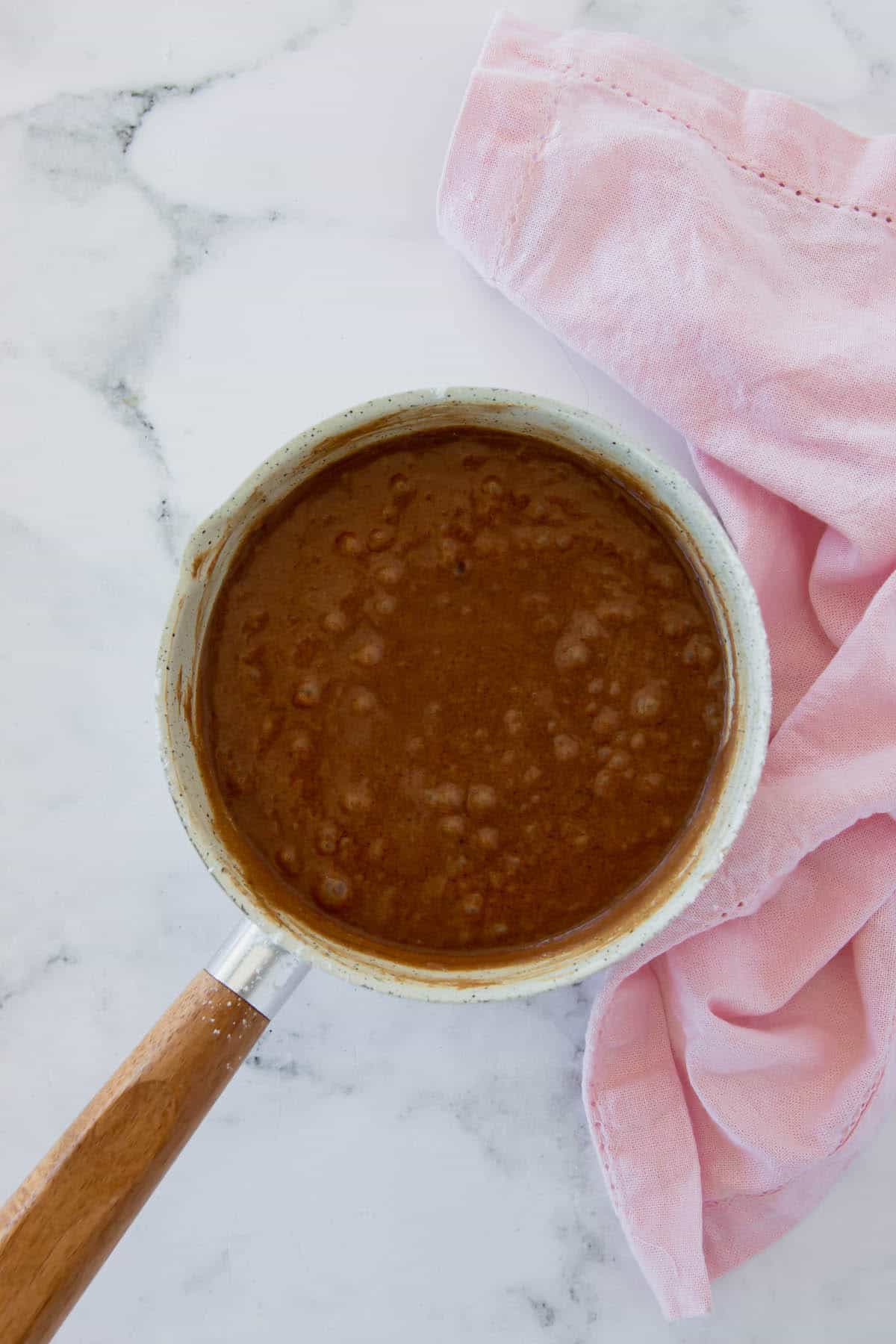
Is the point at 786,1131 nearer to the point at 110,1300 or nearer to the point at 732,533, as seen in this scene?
the point at 732,533

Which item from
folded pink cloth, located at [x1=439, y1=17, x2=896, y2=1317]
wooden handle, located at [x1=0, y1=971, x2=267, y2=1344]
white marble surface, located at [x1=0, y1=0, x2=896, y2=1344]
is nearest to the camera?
wooden handle, located at [x1=0, y1=971, x2=267, y2=1344]

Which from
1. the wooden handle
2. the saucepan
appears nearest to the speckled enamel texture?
the saucepan

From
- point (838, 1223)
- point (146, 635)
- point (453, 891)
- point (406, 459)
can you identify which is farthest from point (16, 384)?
point (838, 1223)

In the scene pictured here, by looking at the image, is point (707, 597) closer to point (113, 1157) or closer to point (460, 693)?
point (460, 693)

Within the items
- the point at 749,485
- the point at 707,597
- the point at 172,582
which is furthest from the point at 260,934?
the point at 749,485

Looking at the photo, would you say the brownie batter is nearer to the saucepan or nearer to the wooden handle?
the saucepan

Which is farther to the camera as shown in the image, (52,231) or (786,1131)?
(52,231)

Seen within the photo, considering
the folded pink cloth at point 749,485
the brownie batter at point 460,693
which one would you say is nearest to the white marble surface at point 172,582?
the folded pink cloth at point 749,485

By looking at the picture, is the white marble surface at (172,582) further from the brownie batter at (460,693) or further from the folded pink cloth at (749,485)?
the brownie batter at (460,693)
